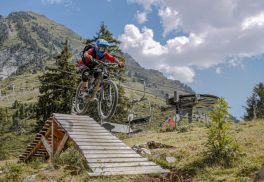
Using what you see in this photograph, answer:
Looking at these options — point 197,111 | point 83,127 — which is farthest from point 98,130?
point 197,111

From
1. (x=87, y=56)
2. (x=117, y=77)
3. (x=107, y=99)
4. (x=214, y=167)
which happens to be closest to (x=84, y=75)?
(x=87, y=56)

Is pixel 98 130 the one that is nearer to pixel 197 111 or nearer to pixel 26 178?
pixel 26 178

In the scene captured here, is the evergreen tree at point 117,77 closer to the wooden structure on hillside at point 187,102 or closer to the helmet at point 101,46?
the wooden structure on hillside at point 187,102

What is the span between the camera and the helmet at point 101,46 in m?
12.0

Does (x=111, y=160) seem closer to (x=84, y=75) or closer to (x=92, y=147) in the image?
(x=92, y=147)

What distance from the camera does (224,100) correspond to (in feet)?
40.4

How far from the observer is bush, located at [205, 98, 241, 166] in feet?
38.4

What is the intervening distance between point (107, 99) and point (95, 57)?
5.11ft

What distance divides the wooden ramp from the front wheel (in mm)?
1472

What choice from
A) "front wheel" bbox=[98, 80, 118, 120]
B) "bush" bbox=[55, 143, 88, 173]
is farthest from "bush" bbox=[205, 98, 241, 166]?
"bush" bbox=[55, 143, 88, 173]

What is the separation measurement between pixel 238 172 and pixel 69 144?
6.80 metres

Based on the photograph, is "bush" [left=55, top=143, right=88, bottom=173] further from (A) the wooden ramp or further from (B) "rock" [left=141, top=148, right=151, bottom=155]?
(B) "rock" [left=141, top=148, right=151, bottom=155]

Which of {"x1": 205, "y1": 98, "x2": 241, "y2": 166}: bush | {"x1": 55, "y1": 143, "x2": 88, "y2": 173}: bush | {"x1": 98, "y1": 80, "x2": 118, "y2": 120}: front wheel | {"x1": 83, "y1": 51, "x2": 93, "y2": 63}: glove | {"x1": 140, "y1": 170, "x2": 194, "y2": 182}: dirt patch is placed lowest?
{"x1": 140, "y1": 170, "x2": 194, "y2": 182}: dirt patch

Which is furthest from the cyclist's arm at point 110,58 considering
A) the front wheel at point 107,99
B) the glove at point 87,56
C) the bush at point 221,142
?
the bush at point 221,142
